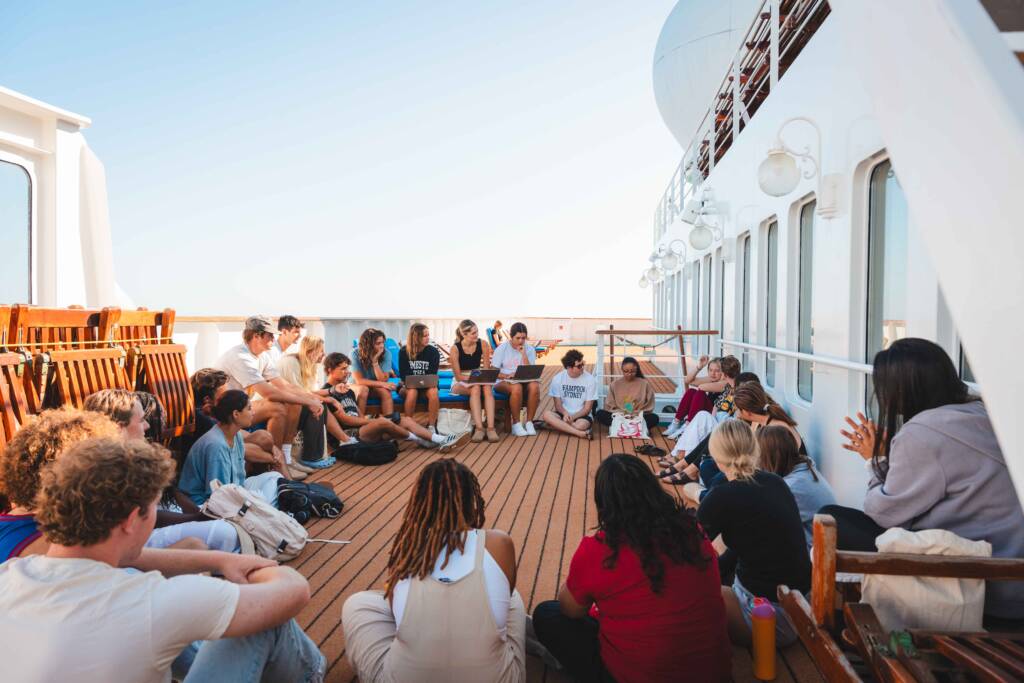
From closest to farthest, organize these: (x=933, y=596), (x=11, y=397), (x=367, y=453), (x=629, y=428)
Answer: (x=933, y=596) < (x=11, y=397) < (x=367, y=453) < (x=629, y=428)

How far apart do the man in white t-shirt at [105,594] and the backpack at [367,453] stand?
13.0 feet

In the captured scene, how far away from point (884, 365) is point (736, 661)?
1114mm

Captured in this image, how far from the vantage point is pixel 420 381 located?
6.52 metres

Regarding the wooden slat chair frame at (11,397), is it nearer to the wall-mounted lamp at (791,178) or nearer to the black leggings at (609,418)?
the wall-mounted lamp at (791,178)

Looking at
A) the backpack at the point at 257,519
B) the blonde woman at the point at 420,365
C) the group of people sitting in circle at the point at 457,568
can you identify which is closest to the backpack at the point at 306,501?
the backpack at the point at 257,519

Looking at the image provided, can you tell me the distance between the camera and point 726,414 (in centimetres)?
495

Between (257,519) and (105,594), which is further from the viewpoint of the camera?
(257,519)

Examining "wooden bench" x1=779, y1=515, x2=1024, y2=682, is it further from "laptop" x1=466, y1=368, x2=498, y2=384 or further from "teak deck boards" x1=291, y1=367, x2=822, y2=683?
"laptop" x1=466, y1=368, x2=498, y2=384

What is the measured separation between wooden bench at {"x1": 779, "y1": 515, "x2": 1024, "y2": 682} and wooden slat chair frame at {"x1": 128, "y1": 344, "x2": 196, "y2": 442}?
136 inches

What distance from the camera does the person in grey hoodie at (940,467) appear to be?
198 cm

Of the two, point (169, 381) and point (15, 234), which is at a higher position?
point (15, 234)

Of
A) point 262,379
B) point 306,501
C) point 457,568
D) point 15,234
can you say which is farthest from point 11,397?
point 15,234

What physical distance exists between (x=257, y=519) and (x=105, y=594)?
1887mm

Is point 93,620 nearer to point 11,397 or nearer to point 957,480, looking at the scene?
point 11,397
